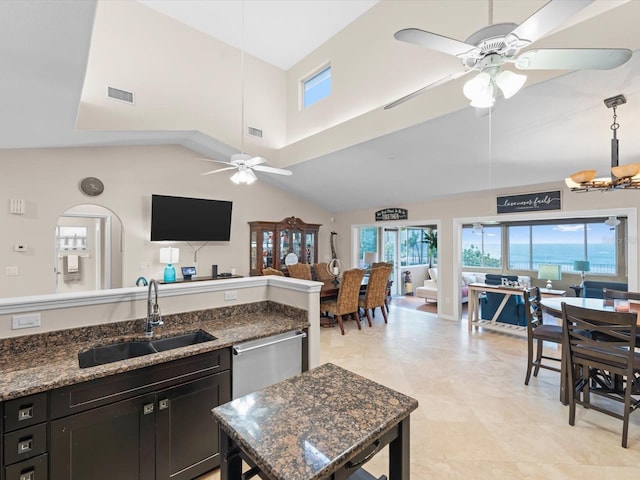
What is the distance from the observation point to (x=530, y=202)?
4.80m

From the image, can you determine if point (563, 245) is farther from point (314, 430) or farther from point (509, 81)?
point (314, 430)

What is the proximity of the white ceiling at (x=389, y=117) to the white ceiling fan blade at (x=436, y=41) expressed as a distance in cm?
151

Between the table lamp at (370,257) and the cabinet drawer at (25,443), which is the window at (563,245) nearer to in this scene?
the table lamp at (370,257)

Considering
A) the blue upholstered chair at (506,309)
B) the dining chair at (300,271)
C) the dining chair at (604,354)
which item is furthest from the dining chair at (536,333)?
the dining chair at (300,271)

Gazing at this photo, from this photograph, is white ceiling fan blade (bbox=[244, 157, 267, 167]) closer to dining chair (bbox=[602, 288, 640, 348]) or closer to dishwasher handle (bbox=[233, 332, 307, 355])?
dishwasher handle (bbox=[233, 332, 307, 355])

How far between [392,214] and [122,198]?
518cm

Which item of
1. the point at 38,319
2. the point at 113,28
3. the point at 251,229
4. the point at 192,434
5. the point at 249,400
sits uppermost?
the point at 113,28

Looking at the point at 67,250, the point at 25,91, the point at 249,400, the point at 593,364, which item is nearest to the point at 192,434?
the point at 249,400

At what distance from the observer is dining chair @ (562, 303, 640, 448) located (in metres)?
2.20

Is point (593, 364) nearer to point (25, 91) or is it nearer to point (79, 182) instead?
point (25, 91)

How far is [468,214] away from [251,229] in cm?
437

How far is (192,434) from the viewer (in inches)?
70.5

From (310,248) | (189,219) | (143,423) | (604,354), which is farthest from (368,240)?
(143,423)

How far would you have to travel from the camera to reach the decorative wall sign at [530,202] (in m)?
4.58
